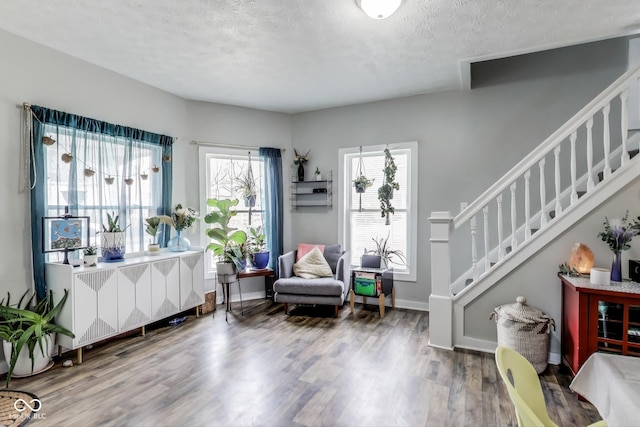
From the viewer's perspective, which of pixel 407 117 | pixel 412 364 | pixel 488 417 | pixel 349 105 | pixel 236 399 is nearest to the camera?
pixel 488 417

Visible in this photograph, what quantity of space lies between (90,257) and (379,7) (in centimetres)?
329

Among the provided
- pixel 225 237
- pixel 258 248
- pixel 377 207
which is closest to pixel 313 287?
pixel 258 248

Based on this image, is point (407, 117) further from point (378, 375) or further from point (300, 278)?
point (378, 375)

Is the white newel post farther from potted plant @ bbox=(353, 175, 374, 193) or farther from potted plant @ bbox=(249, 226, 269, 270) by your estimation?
potted plant @ bbox=(249, 226, 269, 270)

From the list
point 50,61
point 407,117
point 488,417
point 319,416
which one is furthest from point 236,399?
point 407,117

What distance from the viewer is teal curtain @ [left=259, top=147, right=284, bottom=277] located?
15.8ft

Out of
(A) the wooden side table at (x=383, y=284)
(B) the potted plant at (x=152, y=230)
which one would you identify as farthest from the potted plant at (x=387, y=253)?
(B) the potted plant at (x=152, y=230)

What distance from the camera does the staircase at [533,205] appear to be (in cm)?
263

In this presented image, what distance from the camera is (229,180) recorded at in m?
4.71

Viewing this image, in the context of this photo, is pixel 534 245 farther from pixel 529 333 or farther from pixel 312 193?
pixel 312 193

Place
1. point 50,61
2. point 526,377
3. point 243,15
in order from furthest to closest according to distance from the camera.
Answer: point 50,61, point 243,15, point 526,377

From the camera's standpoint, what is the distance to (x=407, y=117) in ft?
14.2

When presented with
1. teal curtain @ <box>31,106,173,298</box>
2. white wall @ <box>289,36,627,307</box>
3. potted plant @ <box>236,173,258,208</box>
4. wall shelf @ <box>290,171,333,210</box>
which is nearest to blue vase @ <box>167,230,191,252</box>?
teal curtain @ <box>31,106,173,298</box>

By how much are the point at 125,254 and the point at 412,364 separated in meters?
3.20
